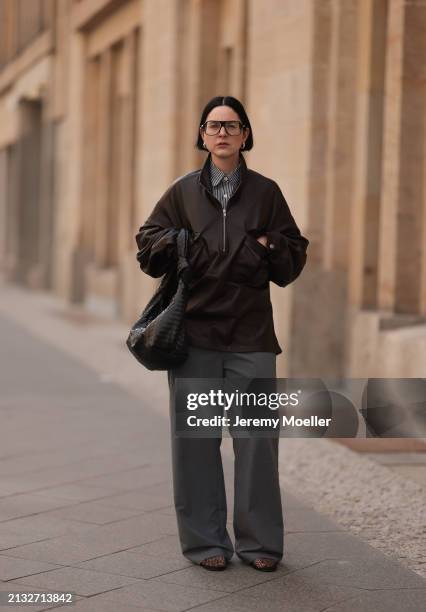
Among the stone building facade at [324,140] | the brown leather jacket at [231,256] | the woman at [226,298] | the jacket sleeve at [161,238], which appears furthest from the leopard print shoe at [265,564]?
the stone building facade at [324,140]

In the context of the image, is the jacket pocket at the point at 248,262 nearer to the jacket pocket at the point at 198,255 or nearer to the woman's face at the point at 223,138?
the jacket pocket at the point at 198,255

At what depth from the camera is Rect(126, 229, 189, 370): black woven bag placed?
4902 mm

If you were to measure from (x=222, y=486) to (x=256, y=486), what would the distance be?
0.54ft

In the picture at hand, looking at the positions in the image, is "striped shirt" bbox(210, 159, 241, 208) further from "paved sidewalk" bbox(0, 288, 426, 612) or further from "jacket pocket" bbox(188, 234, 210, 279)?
"paved sidewalk" bbox(0, 288, 426, 612)

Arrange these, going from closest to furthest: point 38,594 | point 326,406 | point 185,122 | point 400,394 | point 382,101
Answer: point 38,594 < point 326,406 < point 400,394 < point 382,101 < point 185,122

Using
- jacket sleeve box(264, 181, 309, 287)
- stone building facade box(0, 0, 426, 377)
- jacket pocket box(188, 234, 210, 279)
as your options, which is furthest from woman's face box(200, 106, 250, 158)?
stone building facade box(0, 0, 426, 377)

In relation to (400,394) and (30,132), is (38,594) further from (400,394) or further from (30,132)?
(30,132)

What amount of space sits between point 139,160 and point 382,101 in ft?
26.1

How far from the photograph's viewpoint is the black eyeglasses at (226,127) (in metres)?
4.99

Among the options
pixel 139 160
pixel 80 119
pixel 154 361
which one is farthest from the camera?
pixel 80 119

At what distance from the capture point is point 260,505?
5.05 metres

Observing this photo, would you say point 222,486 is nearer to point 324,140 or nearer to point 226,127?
point 226,127

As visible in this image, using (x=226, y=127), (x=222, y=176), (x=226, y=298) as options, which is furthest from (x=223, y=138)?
(x=226, y=298)

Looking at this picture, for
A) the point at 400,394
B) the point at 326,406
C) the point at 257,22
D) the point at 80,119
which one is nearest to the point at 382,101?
the point at 257,22
